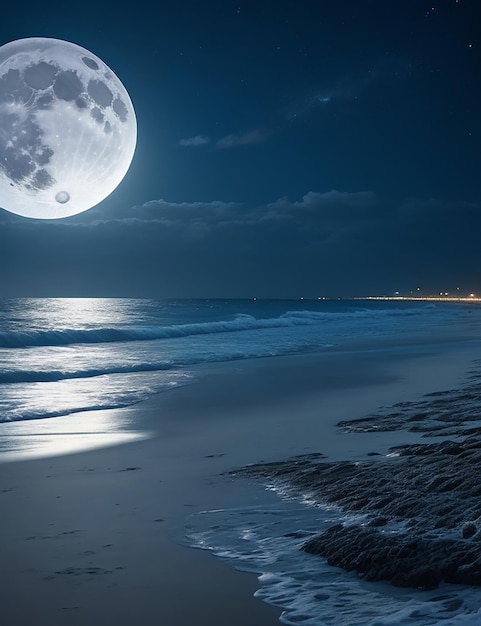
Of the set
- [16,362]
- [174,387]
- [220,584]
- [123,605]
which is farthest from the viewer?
[16,362]

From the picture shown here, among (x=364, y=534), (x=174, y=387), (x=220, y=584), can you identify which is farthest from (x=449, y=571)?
(x=174, y=387)

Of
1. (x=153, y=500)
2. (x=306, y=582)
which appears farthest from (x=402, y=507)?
(x=153, y=500)

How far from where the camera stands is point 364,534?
359cm

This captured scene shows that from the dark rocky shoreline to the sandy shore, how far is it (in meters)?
0.48

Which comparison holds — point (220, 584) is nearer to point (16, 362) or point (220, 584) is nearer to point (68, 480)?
point (68, 480)

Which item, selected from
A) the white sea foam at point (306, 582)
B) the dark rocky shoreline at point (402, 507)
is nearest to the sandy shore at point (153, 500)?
the white sea foam at point (306, 582)

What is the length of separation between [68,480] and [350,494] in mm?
2643

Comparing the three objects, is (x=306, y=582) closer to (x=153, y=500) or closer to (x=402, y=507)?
(x=402, y=507)

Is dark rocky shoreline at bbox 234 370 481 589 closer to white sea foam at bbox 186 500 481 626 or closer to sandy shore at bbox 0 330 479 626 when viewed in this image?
white sea foam at bbox 186 500 481 626

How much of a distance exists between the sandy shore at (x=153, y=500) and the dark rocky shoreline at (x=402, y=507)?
1.57 feet

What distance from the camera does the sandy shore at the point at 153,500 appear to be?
3.09 m

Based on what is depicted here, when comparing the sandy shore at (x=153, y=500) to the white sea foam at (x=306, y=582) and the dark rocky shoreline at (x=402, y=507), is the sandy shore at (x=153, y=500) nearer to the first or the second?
the white sea foam at (x=306, y=582)

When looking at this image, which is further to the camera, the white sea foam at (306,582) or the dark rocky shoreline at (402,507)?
the dark rocky shoreline at (402,507)

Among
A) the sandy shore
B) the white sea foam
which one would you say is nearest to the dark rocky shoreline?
the white sea foam
